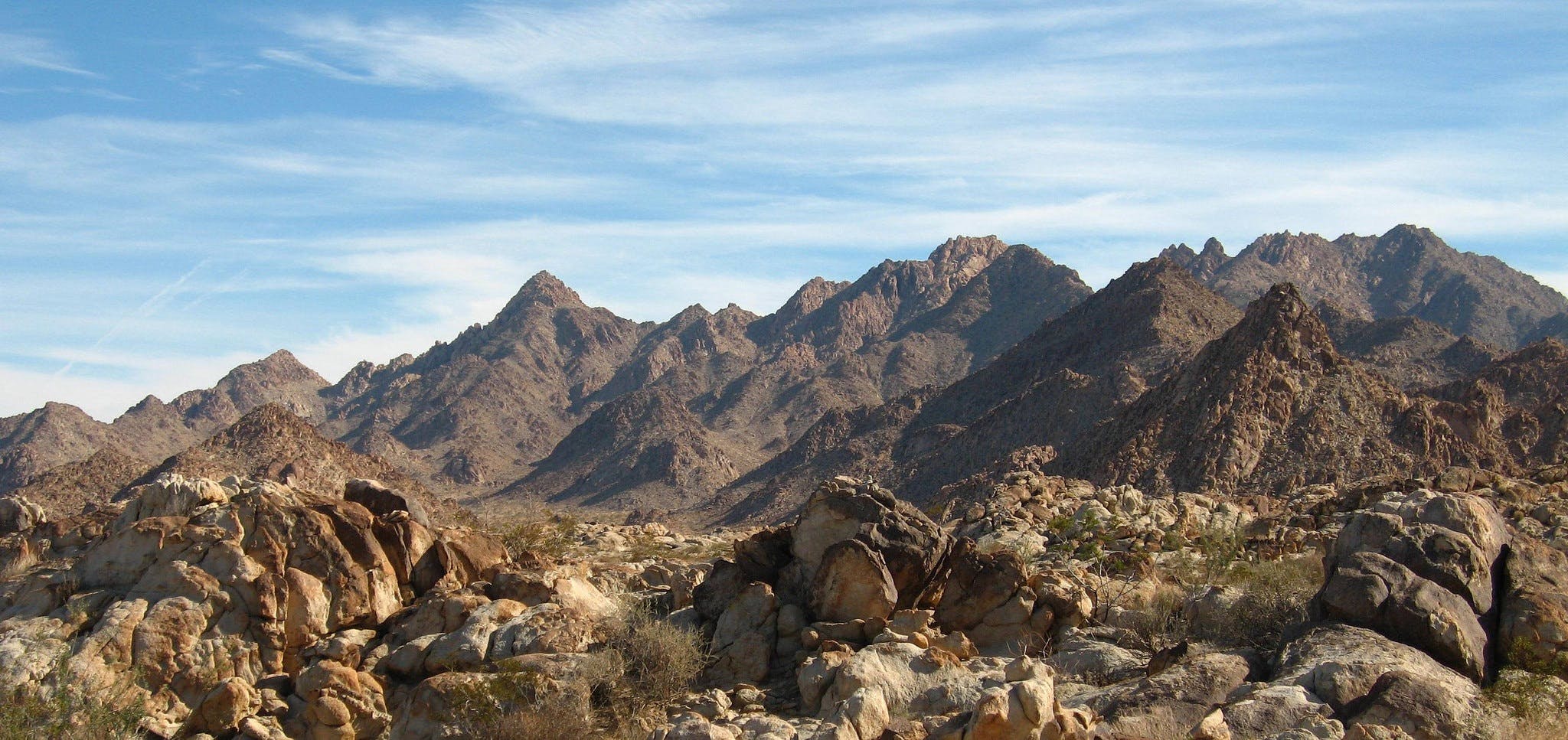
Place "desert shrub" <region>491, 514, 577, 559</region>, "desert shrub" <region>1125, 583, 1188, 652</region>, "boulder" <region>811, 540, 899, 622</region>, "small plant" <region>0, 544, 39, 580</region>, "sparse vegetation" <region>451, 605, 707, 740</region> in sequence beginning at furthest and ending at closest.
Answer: "desert shrub" <region>491, 514, 577, 559</region> → "small plant" <region>0, 544, 39, 580</region> → "boulder" <region>811, 540, 899, 622</region> → "desert shrub" <region>1125, 583, 1188, 652</region> → "sparse vegetation" <region>451, 605, 707, 740</region>

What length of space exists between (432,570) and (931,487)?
62.5 m

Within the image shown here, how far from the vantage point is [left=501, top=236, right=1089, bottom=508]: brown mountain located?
122850 millimetres

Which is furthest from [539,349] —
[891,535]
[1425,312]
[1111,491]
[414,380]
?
[891,535]

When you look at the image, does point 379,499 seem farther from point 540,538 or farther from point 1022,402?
point 1022,402

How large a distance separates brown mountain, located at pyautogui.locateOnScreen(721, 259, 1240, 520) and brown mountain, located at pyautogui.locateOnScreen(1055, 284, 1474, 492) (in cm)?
1796

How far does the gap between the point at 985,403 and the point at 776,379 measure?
67.8m

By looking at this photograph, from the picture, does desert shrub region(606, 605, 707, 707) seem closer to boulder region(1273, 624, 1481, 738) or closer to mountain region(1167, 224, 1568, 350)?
boulder region(1273, 624, 1481, 738)

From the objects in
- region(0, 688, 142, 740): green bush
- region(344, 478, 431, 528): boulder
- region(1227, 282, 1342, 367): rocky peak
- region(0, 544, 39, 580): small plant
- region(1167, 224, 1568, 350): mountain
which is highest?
region(1167, 224, 1568, 350): mountain

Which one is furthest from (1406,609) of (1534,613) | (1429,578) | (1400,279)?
(1400,279)

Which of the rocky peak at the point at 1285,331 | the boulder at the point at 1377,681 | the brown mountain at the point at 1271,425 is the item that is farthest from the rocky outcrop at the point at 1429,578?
the rocky peak at the point at 1285,331

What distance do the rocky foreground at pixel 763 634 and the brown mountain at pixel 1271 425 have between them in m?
30.6

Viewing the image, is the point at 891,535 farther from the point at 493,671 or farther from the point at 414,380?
the point at 414,380

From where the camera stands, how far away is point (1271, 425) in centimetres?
4972

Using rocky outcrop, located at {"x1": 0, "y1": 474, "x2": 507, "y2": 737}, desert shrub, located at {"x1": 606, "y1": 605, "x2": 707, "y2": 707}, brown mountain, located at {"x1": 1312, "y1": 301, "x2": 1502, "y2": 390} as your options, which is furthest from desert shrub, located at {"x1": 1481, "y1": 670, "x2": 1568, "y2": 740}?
brown mountain, located at {"x1": 1312, "y1": 301, "x2": 1502, "y2": 390}
